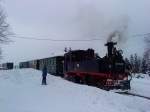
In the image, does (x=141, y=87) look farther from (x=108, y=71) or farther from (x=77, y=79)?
(x=108, y=71)

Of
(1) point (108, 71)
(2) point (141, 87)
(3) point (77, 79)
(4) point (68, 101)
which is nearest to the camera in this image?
(4) point (68, 101)

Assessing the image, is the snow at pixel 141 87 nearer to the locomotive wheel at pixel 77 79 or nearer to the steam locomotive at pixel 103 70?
the steam locomotive at pixel 103 70

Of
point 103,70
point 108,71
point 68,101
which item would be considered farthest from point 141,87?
point 68,101

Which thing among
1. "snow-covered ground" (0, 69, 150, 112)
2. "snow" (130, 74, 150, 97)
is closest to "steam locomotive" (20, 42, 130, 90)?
"snow" (130, 74, 150, 97)

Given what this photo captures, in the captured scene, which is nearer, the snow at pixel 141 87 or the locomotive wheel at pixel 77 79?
the snow at pixel 141 87

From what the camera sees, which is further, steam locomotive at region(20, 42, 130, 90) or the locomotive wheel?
the locomotive wheel

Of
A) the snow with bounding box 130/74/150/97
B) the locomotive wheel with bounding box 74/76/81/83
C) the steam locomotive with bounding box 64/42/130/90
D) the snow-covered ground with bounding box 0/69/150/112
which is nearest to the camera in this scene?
the snow-covered ground with bounding box 0/69/150/112

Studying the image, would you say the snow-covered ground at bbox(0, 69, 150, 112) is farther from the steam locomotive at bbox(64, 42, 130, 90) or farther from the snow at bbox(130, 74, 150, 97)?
the snow at bbox(130, 74, 150, 97)

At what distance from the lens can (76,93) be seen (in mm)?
18688

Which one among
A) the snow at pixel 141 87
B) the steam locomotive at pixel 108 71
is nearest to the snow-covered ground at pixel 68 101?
the steam locomotive at pixel 108 71

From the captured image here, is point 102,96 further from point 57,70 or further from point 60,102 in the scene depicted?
point 57,70

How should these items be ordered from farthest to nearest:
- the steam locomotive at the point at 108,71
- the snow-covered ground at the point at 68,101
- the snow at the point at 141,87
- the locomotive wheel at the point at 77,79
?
the locomotive wheel at the point at 77,79
the snow at the point at 141,87
the steam locomotive at the point at 108,71
the snow-covered ground at the point at 68,101

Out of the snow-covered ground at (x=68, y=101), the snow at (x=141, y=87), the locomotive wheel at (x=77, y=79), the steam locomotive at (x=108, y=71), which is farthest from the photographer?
the locomotive wheel at (x=77, y=79)

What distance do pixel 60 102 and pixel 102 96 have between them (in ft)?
7.16
